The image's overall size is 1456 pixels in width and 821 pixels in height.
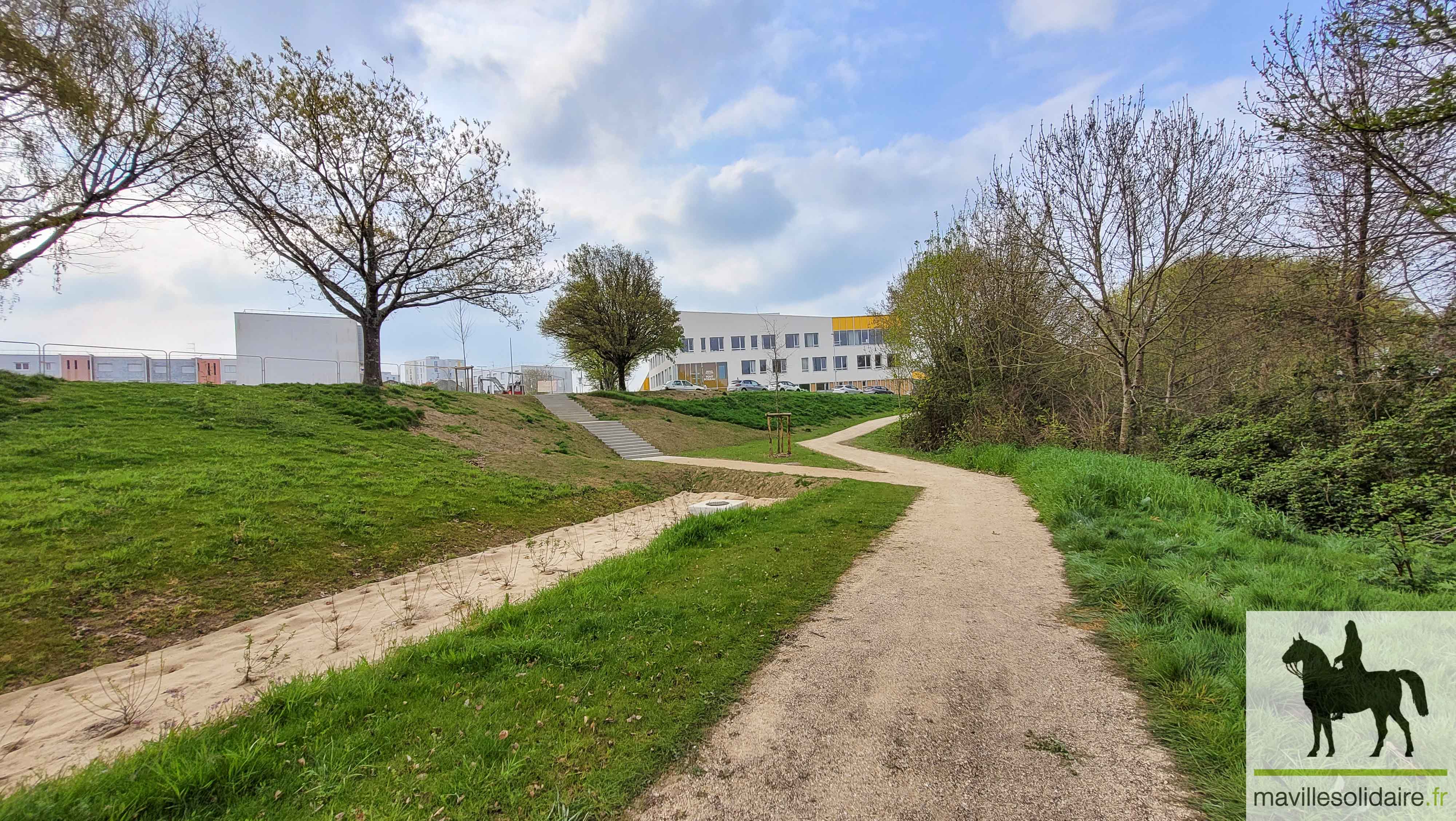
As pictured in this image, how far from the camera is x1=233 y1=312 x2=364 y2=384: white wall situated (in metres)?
29.6

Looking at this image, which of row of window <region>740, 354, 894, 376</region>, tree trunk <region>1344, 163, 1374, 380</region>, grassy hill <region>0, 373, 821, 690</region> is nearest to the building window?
row of window <region>740, 354, 894, 376</region>

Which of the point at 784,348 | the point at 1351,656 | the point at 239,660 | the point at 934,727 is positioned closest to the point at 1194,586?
the point at 1351,656

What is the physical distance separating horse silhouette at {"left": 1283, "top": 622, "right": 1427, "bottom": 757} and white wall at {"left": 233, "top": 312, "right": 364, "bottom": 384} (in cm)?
3562

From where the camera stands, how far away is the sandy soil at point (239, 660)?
3703 mm

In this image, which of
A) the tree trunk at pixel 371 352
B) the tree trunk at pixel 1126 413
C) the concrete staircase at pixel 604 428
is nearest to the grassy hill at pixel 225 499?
the tree trunk at pixel 371 352

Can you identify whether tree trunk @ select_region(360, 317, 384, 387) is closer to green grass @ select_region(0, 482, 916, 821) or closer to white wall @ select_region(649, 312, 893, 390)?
green grass @ select_region(0, 482, 916, 821)

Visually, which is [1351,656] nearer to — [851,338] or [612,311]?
[612,311]

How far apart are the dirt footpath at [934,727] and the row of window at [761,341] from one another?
64.8 meters

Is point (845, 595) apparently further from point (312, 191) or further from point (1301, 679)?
point (312, 191)

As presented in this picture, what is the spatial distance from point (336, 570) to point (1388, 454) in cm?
1405

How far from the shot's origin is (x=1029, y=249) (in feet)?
50.2

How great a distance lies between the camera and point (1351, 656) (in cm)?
307

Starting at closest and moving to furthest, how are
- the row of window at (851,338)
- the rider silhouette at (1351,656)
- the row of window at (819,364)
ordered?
1. the rider silhouette at (1351,656)
2. the row of window at (819,364)
3. the row of window at (851,338)

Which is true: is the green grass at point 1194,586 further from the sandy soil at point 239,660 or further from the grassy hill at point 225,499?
the grassy hill at point 225,499
